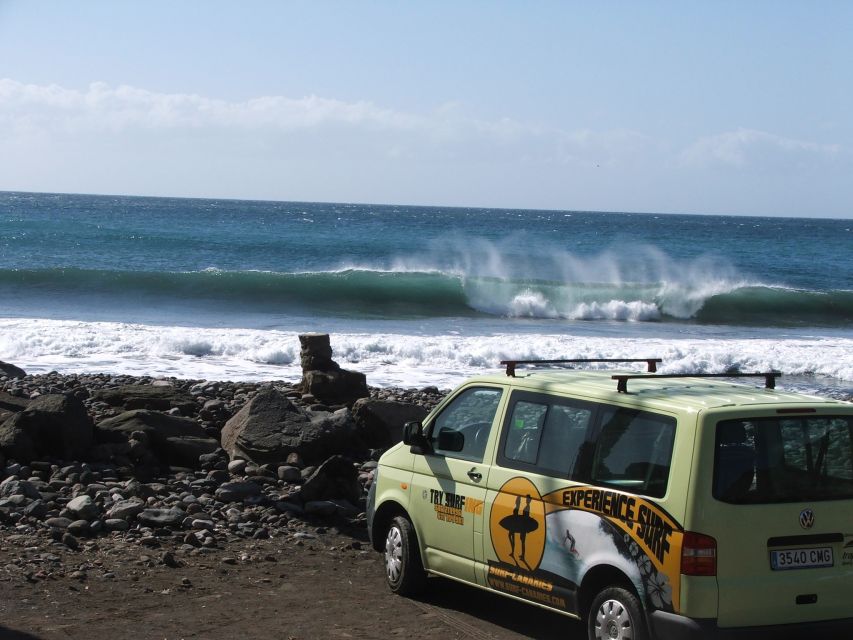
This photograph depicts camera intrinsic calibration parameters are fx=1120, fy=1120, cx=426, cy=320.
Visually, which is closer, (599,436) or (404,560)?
(599,436)

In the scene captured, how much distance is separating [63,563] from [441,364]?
52.1 feet

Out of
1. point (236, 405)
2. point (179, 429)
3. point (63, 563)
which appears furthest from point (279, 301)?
point (63, 563)

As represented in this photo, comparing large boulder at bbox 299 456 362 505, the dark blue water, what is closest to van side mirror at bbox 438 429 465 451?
large boulder at bbox 299 456 362 505

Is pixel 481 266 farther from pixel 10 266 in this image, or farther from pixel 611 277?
pixel 10 266

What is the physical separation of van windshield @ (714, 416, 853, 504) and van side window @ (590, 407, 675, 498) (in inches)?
11.6

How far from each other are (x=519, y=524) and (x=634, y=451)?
3.11ft

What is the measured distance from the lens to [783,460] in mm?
5695

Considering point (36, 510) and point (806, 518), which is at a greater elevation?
point (806, 518)

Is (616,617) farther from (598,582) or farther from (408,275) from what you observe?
(408,275)

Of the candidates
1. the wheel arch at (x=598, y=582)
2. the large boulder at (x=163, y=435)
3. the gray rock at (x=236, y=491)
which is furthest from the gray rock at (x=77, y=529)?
the wheel arch at (x=598, y=582)

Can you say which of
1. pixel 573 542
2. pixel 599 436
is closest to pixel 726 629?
pixel 573 542

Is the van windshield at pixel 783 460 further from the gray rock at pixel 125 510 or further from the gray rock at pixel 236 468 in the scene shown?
the gray rock at pixel 236 468

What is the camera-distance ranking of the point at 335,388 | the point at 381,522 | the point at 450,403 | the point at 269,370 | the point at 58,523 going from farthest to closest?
the point at 269,370 < the point at 335,388 < the point at 58,523 < the point at 381,522 < the point at 450,403

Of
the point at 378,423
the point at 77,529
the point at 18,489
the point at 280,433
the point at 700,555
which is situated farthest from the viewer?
the point at 378,423
